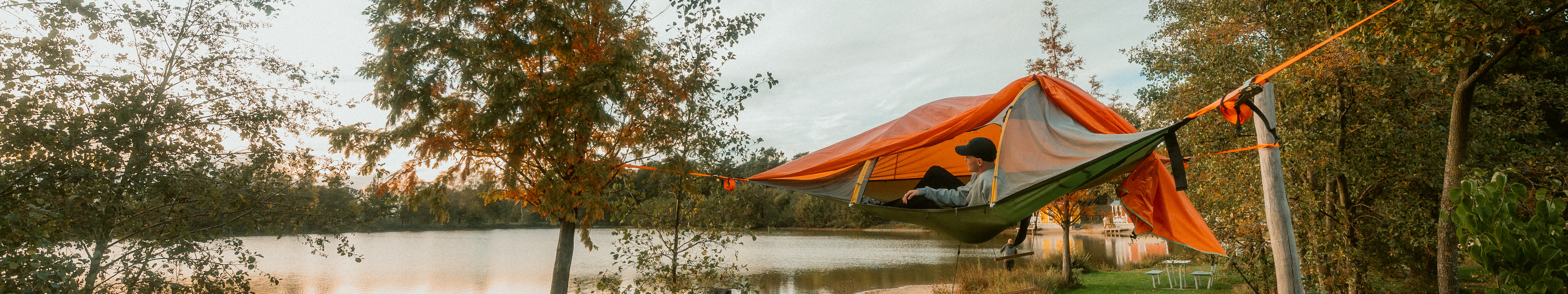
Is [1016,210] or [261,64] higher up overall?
[261,64]

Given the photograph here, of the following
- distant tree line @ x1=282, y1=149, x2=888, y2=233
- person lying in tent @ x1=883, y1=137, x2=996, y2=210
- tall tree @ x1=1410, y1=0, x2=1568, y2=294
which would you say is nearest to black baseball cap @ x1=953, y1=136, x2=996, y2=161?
person lying in tent @ x1=883, y1=137, x2=996, y2=210

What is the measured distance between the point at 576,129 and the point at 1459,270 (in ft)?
45.6

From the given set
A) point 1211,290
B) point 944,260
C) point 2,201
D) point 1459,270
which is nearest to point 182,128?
point 2,201

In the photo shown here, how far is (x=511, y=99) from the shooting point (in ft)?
12.6

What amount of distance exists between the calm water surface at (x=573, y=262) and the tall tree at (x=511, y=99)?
8.44ft

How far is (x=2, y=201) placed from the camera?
2.93 metres

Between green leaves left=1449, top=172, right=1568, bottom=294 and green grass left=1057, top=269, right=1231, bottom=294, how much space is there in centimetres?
753

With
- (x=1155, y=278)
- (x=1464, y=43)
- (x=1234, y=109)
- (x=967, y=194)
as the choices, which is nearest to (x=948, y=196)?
(x=967, y=194)

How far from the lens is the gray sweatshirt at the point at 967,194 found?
3.17 metres

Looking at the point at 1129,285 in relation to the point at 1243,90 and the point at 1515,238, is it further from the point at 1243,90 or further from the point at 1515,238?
the point at 1515,238

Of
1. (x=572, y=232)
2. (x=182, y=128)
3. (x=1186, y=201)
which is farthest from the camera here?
(x=572, y=232)

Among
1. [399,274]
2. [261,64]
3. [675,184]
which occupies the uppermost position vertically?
[261,64]

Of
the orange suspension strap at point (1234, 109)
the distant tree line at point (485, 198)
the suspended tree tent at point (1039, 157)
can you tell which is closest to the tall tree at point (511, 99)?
the distant tree line at point (485, 198)

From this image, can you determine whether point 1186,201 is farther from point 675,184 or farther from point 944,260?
point 944,260
